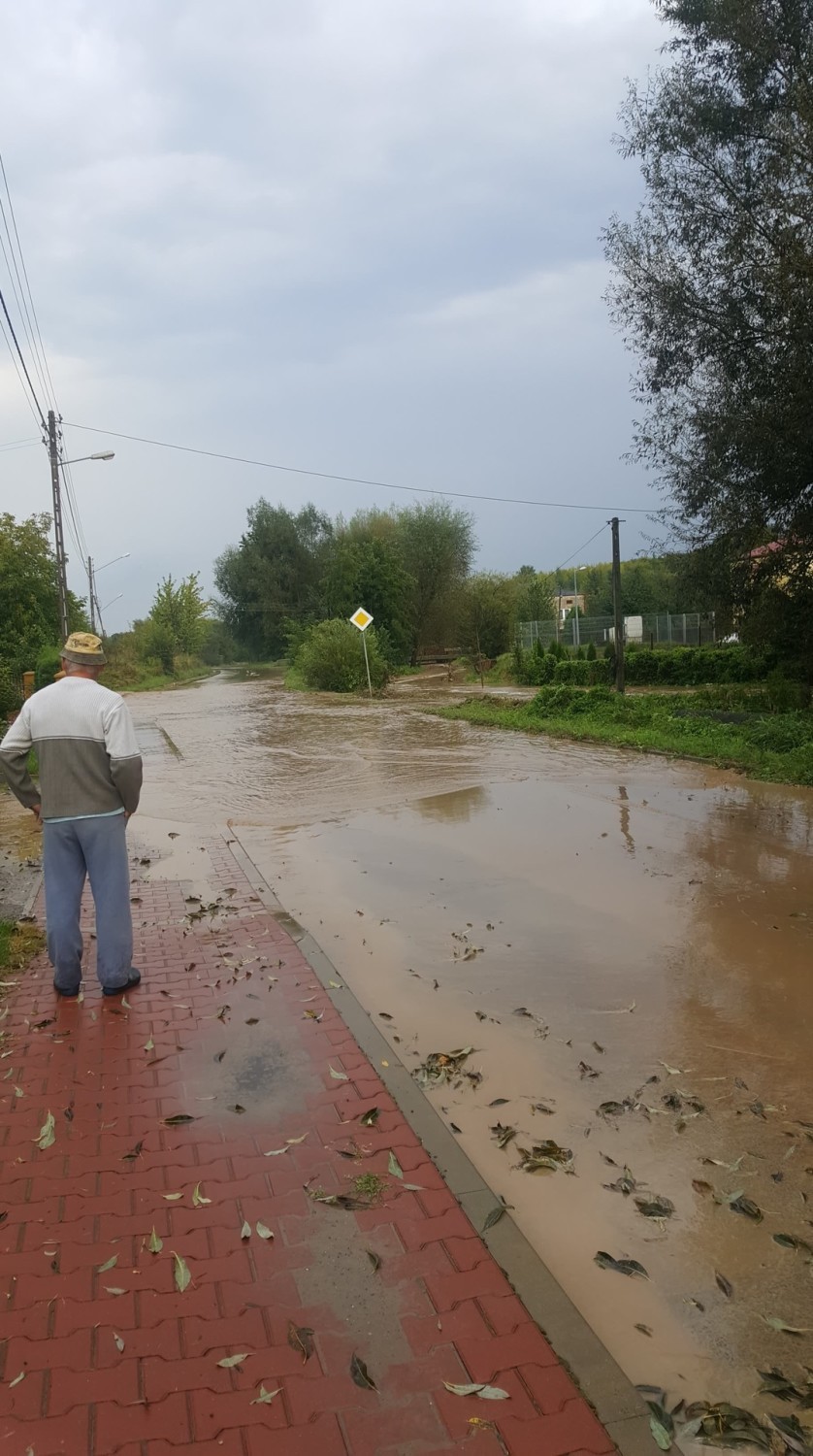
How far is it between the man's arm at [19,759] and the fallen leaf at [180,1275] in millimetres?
2810

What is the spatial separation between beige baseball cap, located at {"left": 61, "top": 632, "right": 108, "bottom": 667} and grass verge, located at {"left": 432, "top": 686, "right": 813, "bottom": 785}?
9705mm

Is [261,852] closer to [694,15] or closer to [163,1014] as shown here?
[163,1014]

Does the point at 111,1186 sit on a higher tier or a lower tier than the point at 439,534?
lower

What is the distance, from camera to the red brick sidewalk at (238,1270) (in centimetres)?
254

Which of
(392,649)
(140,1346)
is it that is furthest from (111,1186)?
(392,649)

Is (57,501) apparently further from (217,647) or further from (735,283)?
(217,647)

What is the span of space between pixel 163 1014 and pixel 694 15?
17928mm

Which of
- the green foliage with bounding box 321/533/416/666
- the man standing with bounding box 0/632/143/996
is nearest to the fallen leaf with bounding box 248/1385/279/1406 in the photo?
the man standing with bounding box 0/632/143/996

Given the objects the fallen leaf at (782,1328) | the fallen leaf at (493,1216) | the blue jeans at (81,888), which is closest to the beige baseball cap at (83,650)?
the blue jeans at (81,888)

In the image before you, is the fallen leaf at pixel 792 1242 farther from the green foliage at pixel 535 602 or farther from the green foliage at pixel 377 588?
the green foliage at pixel 535 602

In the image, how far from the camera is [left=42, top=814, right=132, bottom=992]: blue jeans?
5.43 m

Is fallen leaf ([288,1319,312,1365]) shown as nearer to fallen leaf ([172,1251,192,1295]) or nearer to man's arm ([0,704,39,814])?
fallen leaf ([172,1251,192,1295])

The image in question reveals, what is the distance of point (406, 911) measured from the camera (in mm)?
7520

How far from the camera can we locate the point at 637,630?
50.5 metres
